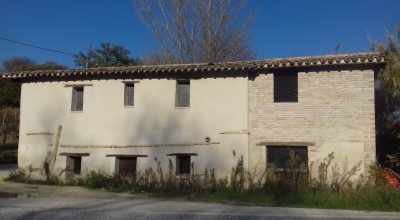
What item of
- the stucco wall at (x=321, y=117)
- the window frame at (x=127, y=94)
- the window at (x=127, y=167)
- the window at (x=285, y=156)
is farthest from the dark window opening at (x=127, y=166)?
the window at (x=285, y=156)

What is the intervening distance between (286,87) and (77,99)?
28.2 feet

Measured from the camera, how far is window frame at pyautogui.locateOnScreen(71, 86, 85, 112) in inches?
692

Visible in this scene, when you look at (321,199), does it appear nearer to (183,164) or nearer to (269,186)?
(269,186)

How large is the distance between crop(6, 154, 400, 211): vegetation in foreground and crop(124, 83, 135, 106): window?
286 cm

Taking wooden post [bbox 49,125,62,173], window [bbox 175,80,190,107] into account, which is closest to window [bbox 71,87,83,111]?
wooden post [bbox 49,125,62,173]

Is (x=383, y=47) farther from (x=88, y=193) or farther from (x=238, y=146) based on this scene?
(x=88, y=193)

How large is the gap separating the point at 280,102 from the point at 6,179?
451 inches

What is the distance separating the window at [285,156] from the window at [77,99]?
7985mm

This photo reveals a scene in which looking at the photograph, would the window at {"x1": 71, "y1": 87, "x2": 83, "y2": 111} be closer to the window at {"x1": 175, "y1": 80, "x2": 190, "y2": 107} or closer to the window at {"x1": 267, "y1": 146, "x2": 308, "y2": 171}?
the window at {"x1": 175, "y1": 80, "x2": 190, "y2": 107}

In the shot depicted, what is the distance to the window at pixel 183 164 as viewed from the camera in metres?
16.2

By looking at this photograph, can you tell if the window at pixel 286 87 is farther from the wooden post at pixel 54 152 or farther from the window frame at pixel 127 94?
the wooden post at pixel 54 152

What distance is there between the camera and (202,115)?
1602cm

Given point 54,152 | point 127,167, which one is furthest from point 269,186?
point 54,152

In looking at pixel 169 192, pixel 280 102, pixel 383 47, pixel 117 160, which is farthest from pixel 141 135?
pixel 383 47
